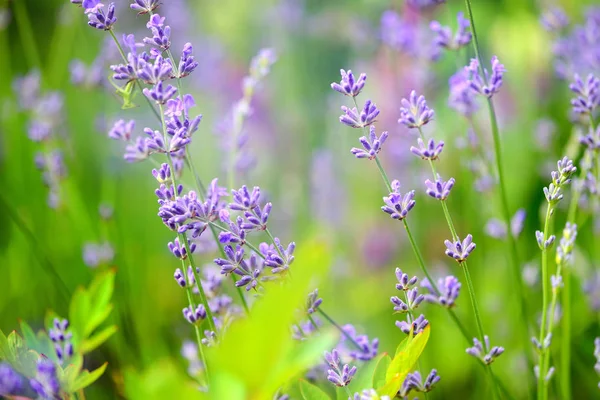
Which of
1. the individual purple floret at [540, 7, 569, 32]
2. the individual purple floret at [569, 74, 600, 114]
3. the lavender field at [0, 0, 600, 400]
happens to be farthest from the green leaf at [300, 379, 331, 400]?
the individual purple floret at [540, 7, 569, 32]

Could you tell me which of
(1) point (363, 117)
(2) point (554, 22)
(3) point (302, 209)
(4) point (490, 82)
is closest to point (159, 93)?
(1) point (363, 117)

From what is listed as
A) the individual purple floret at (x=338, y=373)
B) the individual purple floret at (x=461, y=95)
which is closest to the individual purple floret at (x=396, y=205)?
the individual purple floret at (x=338, y=373)

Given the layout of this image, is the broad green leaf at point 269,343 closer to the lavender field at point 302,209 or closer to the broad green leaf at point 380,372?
the lavender field at point 302,209

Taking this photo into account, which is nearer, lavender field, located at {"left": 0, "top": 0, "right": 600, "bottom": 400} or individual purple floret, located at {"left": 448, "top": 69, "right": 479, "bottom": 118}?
lavender field, located at {"left": 0, "top": 0, "right": 600, "bottom": 400}

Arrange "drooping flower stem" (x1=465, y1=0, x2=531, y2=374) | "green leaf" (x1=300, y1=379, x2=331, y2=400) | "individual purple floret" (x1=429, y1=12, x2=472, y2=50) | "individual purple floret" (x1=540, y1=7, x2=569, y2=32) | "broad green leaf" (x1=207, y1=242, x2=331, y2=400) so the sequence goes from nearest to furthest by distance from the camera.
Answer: "broad green leaf" (x1=207, y1=242, x2=331, y2=400) < "green leaf" (x1=300, y1=379, x2=331, y2=400) < "drooping flower stem" (x1=465, y1=0, x2=531, y2=374) < "individual purple floret" (x1=429, y1=12, x2=472, y2=50) < "individual purple floret" (x1=540, y1=7, x2=569, y2=32)

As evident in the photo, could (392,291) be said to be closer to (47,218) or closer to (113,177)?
(113,177)

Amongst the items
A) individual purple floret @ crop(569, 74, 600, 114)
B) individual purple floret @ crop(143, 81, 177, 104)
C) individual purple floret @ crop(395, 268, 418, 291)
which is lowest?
individual purple floret @ crop(395, 268, 418, 291)

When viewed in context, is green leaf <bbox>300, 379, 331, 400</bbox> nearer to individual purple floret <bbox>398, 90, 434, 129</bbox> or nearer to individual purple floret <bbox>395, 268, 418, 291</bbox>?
individual purple floret <bbox>395, 268, 418, 291</bbox>
